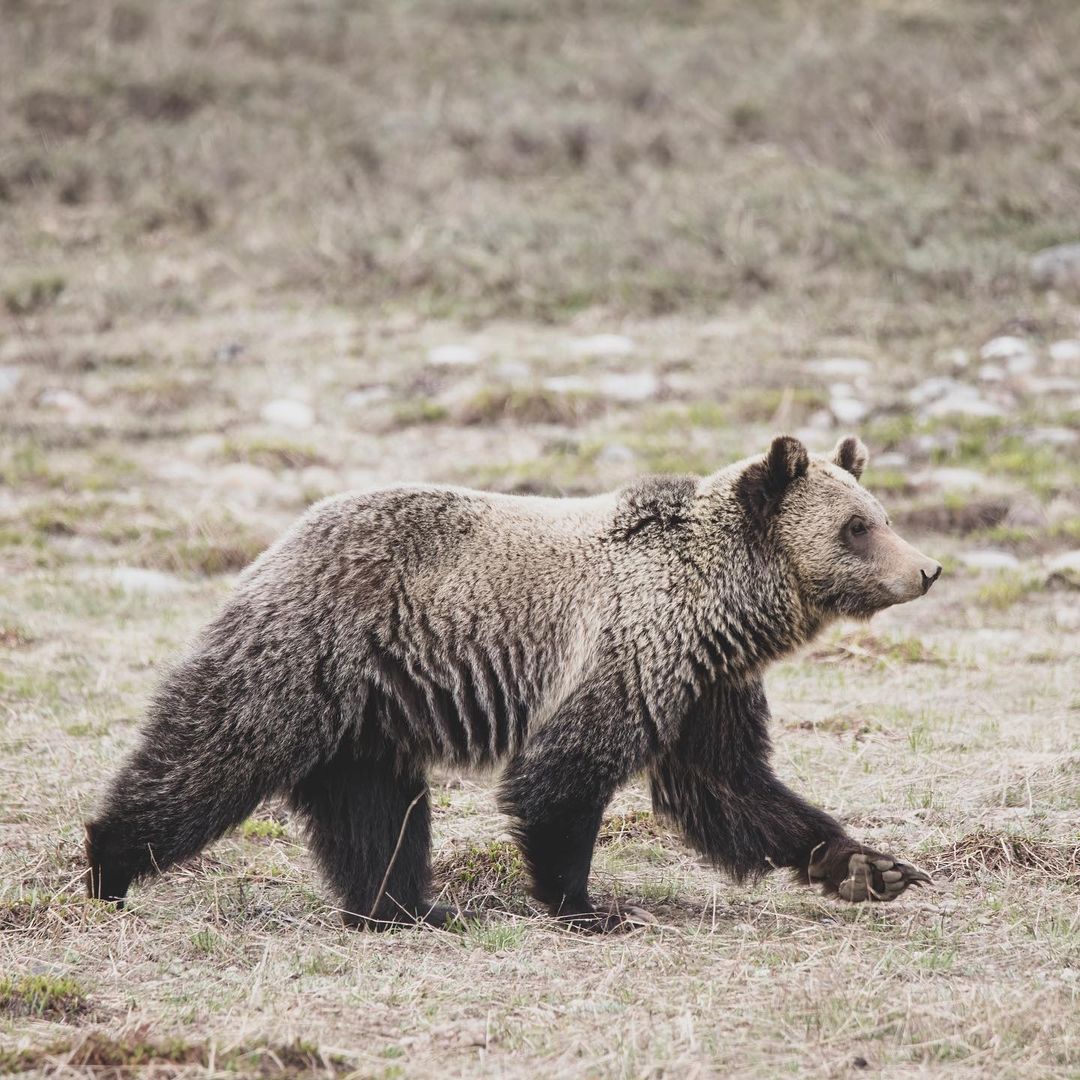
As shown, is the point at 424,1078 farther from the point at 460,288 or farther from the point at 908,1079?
the point at 460,288

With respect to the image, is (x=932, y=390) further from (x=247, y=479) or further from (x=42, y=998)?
(x=42, y=998)

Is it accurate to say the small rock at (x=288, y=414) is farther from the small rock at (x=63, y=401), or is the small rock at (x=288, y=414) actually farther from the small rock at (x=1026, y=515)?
the small rock at (x=1026, y=515)

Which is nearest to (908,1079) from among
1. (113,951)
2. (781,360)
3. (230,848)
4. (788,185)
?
(113,951)

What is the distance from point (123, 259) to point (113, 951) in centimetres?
1343

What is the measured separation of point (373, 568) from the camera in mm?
5309

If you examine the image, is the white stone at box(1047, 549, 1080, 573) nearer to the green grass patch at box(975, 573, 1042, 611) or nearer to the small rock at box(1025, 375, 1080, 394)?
the green grass patch at box(975, 573, 1042, 611)

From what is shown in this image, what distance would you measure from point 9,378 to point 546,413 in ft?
16.6

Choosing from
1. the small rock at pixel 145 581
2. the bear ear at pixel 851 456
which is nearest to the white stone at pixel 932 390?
the small rock at pixel 145 581

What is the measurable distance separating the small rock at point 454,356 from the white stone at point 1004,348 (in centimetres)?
456

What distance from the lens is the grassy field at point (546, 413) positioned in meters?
4.25

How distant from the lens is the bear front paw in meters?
5.10

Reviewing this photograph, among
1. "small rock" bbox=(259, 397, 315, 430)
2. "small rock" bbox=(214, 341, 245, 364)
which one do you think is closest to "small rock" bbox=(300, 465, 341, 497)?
"small rock" bbox=(259, 397, 315, 430)

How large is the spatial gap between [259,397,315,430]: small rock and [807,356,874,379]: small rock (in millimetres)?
4456

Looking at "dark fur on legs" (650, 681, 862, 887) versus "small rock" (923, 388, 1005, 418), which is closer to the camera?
"dark fur on legs" (650, 681, 862, 887)
